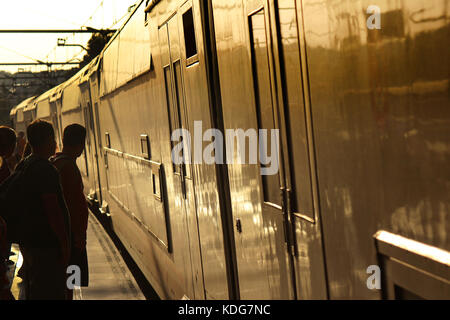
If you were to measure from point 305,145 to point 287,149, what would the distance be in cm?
18

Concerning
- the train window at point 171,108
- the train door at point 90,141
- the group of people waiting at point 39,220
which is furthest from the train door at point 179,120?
the train door at point 90,141

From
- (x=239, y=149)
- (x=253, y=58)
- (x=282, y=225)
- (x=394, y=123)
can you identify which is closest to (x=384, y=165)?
(x=394, y=123)

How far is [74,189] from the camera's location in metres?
4.73

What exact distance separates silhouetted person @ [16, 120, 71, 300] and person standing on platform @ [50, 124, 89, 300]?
0.46 m

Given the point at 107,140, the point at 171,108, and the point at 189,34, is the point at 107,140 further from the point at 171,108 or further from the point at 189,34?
the point at 189,34

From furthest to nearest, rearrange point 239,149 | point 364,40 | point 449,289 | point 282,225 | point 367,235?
point 239,149
point 282,225
point 367,235
point 364,40
point 449,289

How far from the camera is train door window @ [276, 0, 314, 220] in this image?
2312mm

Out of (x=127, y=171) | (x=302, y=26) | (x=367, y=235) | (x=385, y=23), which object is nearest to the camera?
(x=385, y=23)

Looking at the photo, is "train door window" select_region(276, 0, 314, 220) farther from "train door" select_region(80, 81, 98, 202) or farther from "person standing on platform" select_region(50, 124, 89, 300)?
"train door" select_region(80, 81, 98, 202)

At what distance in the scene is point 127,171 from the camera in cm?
789

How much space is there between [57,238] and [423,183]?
9.89 ft

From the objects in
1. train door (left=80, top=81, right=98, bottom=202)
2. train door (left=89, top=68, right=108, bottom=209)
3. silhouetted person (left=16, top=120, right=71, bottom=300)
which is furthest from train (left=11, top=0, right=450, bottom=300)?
train door (left=80, top=81, right=98, bottom=202)

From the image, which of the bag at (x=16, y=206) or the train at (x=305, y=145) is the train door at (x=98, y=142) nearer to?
the train at (x=305, y=145)

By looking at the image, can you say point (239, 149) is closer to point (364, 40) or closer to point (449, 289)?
point (364, 40)
